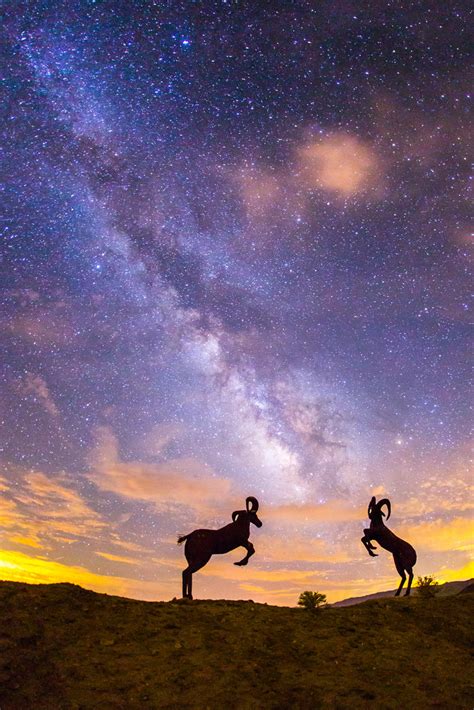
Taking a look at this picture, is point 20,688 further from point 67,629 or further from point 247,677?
point 247,677

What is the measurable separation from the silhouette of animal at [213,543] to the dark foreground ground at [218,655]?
2589mm

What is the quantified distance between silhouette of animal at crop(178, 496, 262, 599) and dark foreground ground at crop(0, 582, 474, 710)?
8.49 feet

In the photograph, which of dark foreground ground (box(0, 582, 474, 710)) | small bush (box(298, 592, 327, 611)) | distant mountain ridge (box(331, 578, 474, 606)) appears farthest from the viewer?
distant mountain ridge (box(331, 578, 474, 606))

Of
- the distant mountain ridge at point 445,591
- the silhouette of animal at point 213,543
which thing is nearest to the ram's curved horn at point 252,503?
the silhouette of animal at point 213,543

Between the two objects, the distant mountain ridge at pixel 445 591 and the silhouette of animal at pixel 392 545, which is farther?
the distant mountain ridge at pixel 445 591

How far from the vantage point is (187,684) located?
8297 millimetres

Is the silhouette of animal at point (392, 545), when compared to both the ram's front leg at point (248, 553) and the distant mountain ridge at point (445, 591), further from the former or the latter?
the distant mountain ridge at point (445, 591)

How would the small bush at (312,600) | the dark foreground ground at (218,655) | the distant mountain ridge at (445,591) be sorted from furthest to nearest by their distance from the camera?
the distant mountain ridge at (445,591) < the small bush at (312,600) < the dark foreground ground at (218,655)

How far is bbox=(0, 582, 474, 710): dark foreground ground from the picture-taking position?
8094 mm

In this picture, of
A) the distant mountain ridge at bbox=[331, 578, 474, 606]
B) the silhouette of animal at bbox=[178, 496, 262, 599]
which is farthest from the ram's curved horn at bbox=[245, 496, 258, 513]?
the distant mountain ridge at bbox=[331, 578, 474, 606]

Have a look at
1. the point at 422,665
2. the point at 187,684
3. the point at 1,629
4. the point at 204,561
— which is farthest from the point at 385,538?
the point at 1,629

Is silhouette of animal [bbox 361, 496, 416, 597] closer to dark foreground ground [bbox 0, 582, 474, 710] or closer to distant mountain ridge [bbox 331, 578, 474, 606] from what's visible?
dark foreground ground [bbox 0, 582, 474, 710]

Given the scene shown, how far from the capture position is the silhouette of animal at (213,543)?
14.6 m

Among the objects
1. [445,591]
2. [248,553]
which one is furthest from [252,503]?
[445,591]
